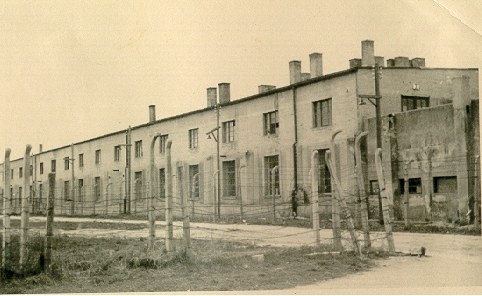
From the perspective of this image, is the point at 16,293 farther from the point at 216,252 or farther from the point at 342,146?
the point at 342,146

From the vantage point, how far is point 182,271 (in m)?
9.55

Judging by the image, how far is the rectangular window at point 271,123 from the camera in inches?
1138

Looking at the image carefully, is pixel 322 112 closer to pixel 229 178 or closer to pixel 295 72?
pixel 295 72

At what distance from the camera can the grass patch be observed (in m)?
8.59

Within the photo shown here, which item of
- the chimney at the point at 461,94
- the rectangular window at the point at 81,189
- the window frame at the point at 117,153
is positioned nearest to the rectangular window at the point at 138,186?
the window frame at the point at 117,153

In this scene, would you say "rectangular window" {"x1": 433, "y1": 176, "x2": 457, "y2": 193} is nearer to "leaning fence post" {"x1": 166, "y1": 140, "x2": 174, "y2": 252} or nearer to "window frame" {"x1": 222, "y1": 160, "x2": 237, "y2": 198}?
"window frame" {"x1": 222, "y1": 160, "x2": 237, "y2": 198}

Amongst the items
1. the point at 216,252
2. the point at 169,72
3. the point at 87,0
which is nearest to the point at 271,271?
the point at 216,252

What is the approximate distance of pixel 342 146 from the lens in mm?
24641

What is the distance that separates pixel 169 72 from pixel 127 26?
6.28 ft

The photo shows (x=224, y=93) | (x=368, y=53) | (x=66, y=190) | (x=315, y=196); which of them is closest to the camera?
(x=315, y=196)

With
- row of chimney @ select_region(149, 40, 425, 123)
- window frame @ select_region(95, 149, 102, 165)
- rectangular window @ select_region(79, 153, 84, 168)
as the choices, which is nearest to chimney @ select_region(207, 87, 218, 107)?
row of chimney @ select_region(149, 40, 425, 123)

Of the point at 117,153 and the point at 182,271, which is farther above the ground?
the point at 117,153

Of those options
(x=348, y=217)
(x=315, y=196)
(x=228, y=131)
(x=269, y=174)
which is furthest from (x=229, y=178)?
(x=348, y=217)

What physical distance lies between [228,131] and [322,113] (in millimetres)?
7537
